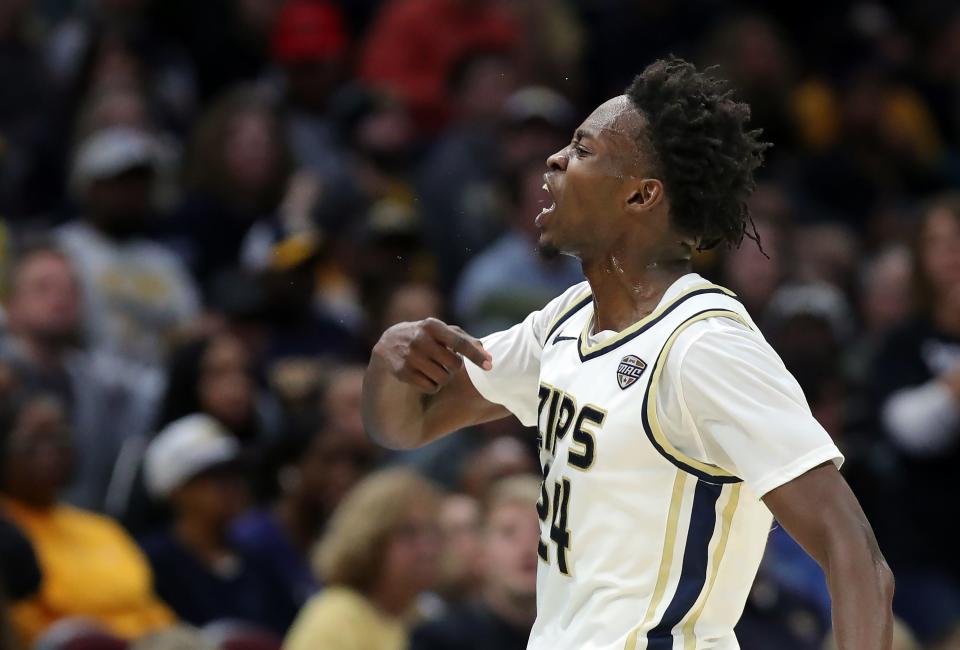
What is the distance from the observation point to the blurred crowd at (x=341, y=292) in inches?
228

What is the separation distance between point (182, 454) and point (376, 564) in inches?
Result: 38.5

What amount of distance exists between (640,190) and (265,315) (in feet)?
13.9

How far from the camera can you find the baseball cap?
900cm

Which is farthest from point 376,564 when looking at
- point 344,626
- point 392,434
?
point 392,434

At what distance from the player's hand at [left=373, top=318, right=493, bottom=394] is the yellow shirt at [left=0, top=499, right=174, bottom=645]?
2.48 meters

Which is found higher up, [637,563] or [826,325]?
[637,563]

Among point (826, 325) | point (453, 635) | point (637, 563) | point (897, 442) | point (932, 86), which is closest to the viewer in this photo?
point (637, 563)

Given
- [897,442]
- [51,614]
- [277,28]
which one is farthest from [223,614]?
[277,28]

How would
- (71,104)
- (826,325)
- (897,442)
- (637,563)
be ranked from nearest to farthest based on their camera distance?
(637,563)
(897,442)
(826,325)
(71,104)

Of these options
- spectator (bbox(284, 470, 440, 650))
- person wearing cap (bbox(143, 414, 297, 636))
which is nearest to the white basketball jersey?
spectator (bbox(284, 470, 440, 650))

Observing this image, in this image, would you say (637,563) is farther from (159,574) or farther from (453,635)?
(159,574)

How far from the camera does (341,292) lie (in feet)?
25.8

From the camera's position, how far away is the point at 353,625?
5512mm

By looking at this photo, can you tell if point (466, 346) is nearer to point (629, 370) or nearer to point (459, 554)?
point (629, 370)
